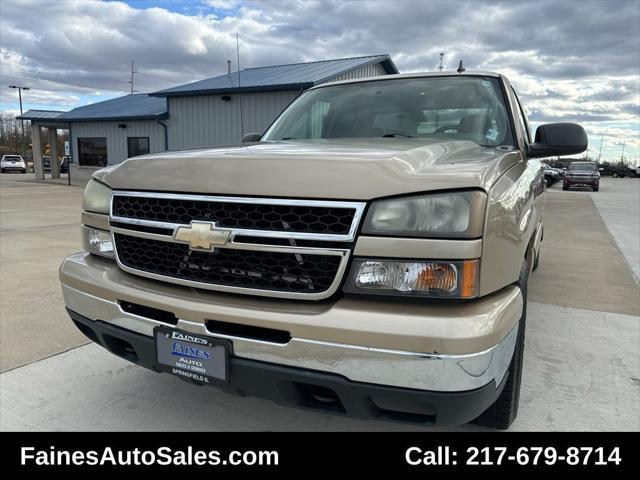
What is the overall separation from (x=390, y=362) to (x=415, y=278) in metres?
0.29

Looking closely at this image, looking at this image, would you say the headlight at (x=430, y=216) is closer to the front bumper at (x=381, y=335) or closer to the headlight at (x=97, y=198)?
the front bumper at (x=381, y=335)

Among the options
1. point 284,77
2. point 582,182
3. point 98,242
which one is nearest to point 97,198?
point 98,242

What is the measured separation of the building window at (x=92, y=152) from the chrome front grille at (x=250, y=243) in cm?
2308

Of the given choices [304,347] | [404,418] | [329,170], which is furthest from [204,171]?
[404,418]

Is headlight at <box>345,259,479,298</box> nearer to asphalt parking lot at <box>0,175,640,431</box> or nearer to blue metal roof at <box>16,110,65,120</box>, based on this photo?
asphalt parking lot at <box>0,175,640,431</box>

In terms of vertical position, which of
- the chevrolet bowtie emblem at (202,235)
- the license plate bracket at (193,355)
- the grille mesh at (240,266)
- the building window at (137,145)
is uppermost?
the building window at (137,145)

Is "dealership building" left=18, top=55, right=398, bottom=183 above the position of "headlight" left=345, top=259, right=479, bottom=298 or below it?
above

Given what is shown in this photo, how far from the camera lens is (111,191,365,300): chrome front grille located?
1.67 meters

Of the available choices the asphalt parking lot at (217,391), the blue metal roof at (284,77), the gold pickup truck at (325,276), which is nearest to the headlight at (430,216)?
the gold pickup truck at (325,276)

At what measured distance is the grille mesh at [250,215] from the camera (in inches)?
66.0

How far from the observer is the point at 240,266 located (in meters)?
1.84

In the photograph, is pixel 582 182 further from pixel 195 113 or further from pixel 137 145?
pixel 137 145

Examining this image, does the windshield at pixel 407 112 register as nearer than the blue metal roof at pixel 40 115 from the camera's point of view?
Yes

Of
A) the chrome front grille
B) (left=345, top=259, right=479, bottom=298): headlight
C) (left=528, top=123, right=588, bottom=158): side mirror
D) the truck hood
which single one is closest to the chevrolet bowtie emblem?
the chrome front grille
